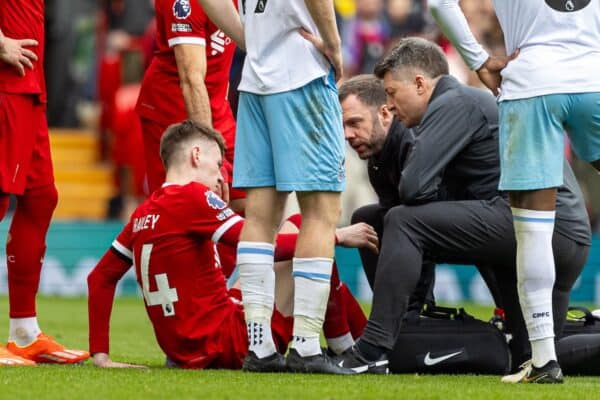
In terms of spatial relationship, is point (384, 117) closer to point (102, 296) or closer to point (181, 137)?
point (181, 137)

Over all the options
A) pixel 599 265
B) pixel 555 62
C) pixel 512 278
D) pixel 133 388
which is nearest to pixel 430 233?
pixel 512 278

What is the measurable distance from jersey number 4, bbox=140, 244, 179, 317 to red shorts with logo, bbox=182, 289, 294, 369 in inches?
10.1

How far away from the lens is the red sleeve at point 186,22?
7723 mm

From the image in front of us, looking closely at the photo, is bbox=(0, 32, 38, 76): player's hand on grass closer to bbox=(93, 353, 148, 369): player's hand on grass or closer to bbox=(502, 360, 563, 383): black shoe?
bbox=(93, 353, 148, 369): player's hand on grass

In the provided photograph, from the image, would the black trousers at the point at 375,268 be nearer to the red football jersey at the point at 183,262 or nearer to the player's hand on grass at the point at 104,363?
the red football jersey at the point at 183,262

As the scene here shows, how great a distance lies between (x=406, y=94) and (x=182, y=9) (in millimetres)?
1524

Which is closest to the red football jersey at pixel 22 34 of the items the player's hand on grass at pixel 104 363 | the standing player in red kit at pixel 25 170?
the standing player in red kit at pixel 25 170

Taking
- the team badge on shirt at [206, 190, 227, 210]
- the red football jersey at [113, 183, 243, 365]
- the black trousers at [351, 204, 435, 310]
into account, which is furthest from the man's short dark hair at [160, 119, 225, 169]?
the black trousers at [351, 204, 435, 310]

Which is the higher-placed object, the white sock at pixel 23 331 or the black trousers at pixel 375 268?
the black trousers at pixel 375 268

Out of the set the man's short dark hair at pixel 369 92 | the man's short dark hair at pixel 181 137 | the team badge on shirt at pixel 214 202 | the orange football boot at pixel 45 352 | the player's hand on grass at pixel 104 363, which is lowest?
the orange football boot at pixel 45 352

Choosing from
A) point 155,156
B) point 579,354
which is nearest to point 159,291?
point 155,156

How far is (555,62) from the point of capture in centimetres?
598

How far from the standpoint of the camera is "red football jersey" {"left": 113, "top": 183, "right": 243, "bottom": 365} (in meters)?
6.54

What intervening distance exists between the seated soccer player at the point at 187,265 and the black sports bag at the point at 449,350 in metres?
0.50
